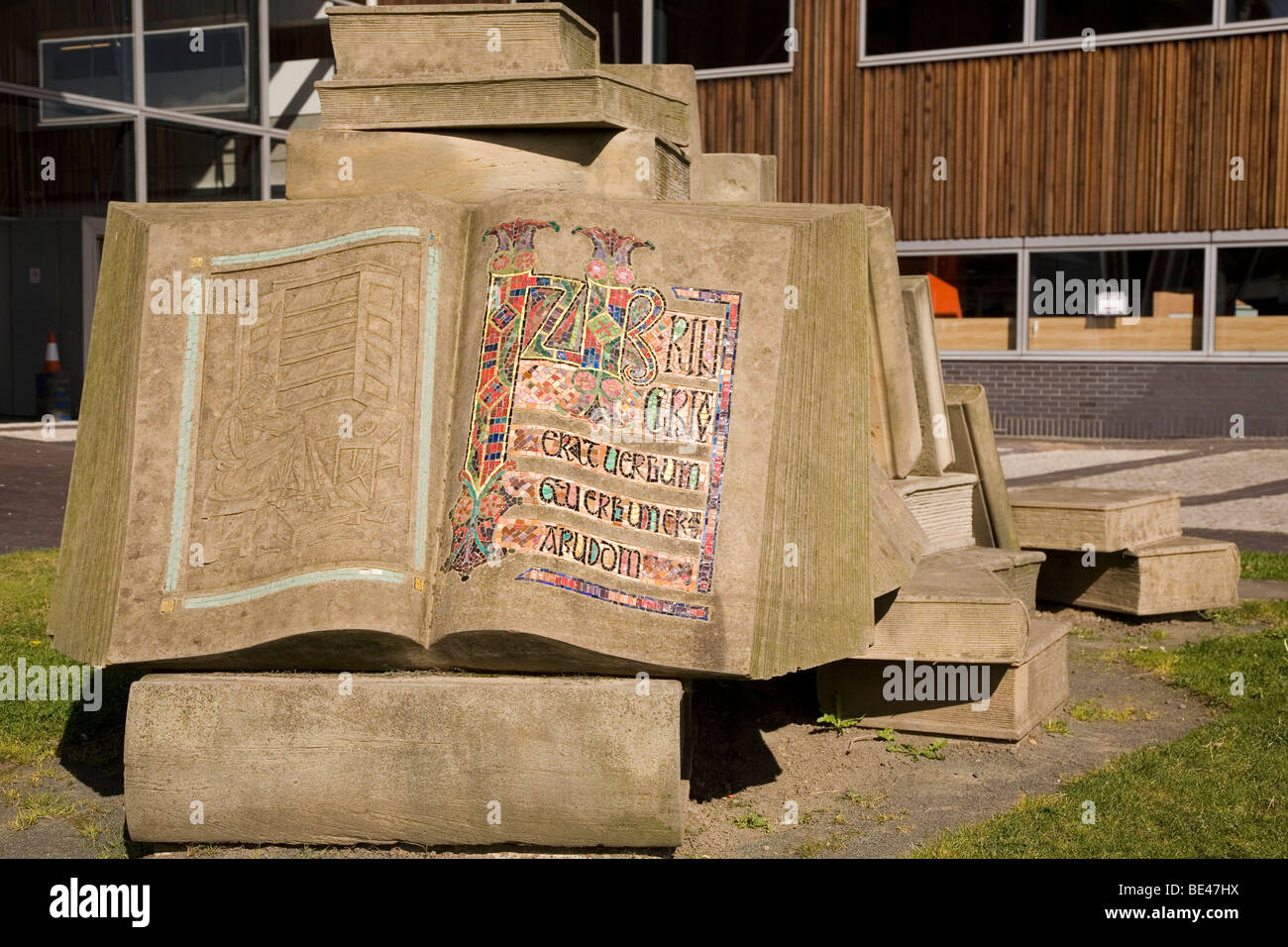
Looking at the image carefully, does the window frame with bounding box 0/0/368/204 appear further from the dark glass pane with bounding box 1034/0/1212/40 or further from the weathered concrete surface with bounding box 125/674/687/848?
the weathered concrete surface with bounding box 125/674/687/848

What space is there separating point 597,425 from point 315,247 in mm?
967

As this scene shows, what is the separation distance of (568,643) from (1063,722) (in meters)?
2.37

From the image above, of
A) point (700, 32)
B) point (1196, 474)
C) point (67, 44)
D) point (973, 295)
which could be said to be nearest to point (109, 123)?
point (67, 44)

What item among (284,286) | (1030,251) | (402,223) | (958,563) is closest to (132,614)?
(284,286)

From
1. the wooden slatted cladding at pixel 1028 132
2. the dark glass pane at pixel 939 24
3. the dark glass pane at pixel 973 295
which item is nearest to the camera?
the wooden slatted cladding at pixel 1028 132

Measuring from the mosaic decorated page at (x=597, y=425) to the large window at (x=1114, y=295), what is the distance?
1228 cm

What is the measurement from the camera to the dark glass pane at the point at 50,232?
45.9 feet

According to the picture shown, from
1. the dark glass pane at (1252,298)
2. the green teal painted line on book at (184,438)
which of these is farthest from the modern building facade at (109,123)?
the green teal painted line on book at (184,438)

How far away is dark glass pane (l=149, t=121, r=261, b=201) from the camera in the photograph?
1462cm

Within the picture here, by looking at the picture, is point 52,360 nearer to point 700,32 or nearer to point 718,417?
point 700,32

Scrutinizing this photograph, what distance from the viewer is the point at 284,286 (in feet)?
12.0

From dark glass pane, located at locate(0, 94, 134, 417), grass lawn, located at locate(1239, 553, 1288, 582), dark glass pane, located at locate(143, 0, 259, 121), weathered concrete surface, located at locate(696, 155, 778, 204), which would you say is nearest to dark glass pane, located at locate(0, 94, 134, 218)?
dark glass pane, located at locate(0, 94, 134, 417)

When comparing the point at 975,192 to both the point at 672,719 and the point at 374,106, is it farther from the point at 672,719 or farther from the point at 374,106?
the point at 672,719

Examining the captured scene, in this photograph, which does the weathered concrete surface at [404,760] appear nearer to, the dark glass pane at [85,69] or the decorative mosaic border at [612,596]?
the decorative mosaic border at [612,596]
